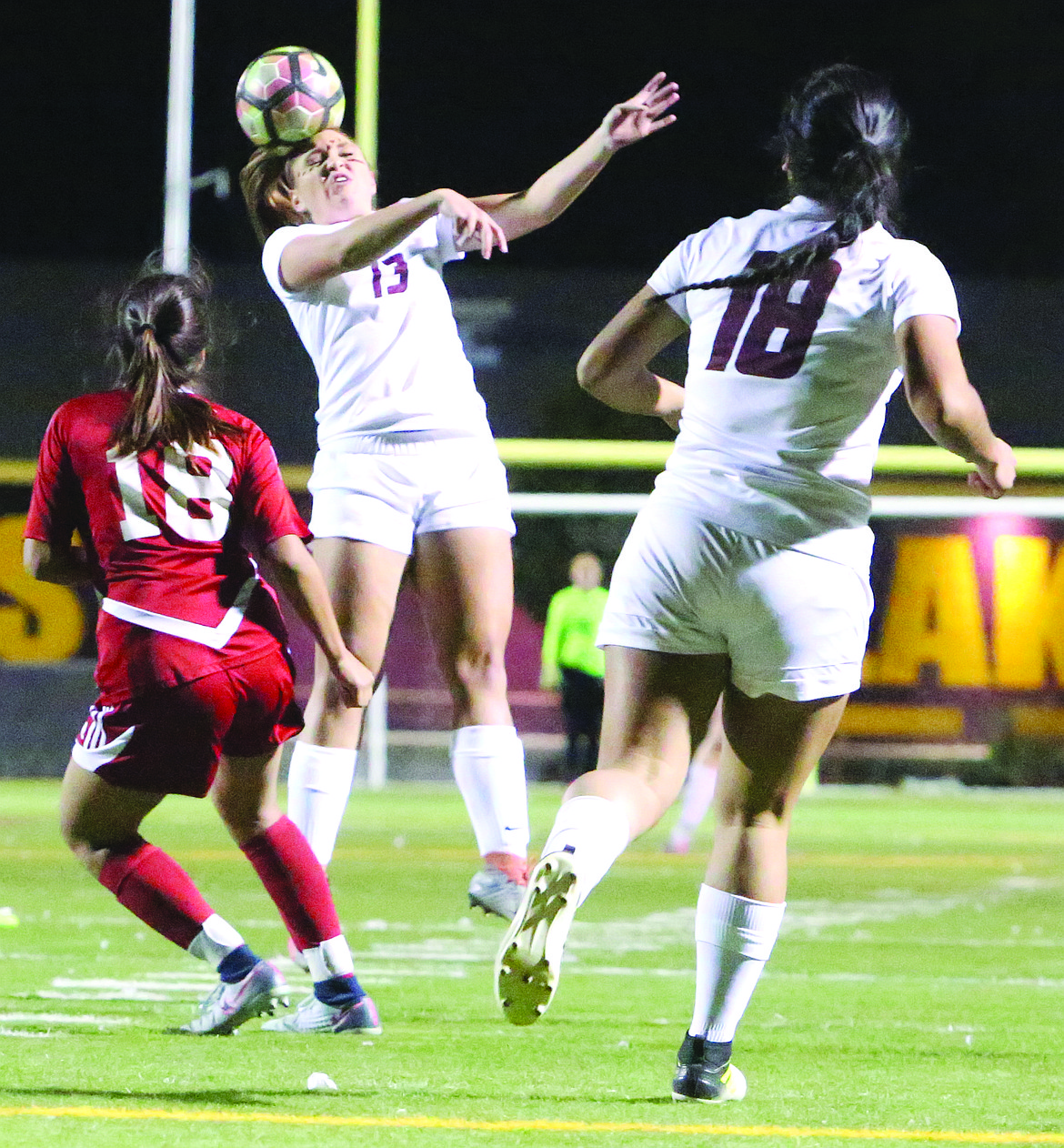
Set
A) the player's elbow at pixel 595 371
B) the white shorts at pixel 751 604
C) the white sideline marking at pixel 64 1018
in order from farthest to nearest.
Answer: the white sideline marking at pixel 64 1018 < the player's elbow at pixel 595 371 < the white shorts at pixel 751 604

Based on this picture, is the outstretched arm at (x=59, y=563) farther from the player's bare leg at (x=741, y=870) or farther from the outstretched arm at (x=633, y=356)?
the player's bare leg at (x=741, y=870)

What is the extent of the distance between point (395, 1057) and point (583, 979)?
5.64ft

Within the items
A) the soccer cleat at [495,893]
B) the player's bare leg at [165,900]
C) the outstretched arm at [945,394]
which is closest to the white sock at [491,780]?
the soccer cleat at [495,893]

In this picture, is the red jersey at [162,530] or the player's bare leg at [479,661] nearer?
the red jersey at [162,530]

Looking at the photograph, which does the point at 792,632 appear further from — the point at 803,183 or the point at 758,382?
the point at 803,183

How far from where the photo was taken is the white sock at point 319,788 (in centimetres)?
539

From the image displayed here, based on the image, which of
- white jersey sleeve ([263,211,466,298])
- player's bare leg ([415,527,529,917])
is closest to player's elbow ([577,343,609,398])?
white jersey sleeve ([263,211,466,298])

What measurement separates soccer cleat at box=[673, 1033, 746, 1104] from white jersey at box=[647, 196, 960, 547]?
1022 millimetres

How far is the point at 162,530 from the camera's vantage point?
4.51 metres

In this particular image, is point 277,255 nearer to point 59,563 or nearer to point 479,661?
point 59,563

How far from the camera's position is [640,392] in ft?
13.8

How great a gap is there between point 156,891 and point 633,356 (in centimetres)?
171

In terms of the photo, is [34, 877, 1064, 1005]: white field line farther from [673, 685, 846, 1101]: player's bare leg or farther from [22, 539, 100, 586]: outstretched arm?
[673, 685, 846, 1101]: player's bare leg

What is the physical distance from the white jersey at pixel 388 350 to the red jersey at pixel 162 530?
85cm
